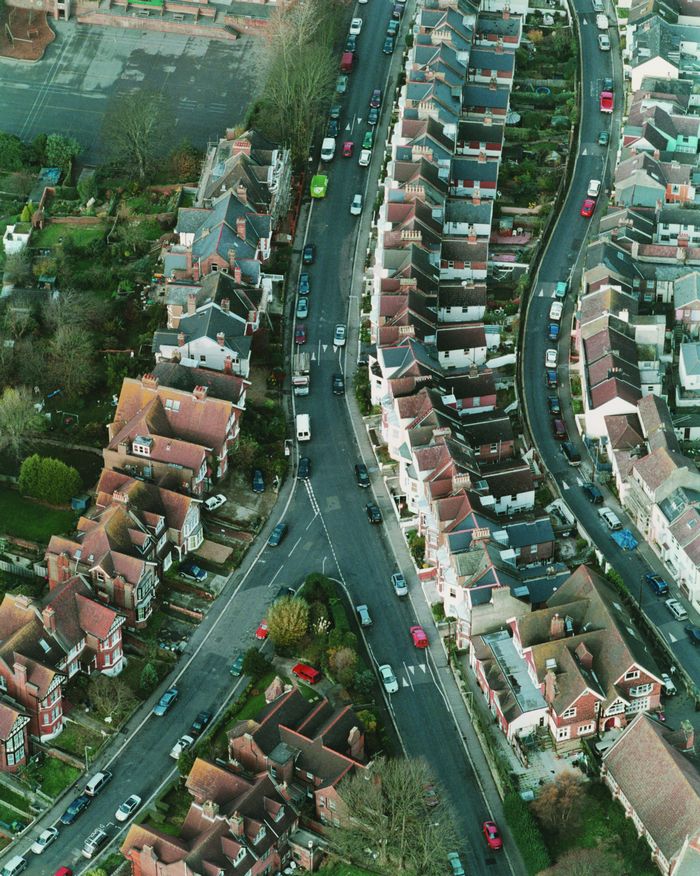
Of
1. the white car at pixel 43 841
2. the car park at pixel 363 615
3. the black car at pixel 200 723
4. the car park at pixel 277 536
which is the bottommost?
the white car at pixel 43 841

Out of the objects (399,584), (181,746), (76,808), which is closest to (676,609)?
(399,584)

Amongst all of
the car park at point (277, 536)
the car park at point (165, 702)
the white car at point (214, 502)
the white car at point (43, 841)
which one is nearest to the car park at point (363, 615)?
the car park at point (277, 536)

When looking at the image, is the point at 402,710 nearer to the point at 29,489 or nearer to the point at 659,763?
the point at 659,763

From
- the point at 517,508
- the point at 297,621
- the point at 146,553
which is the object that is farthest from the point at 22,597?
the point at 517,508

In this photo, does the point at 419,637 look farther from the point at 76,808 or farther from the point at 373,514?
the point at 76,808

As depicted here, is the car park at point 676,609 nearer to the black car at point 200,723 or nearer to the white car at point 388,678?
the white car at point 388,678

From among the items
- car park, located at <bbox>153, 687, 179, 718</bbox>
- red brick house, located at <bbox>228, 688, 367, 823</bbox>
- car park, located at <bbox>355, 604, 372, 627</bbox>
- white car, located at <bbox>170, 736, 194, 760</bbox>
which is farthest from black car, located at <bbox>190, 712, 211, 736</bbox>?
car park, located at <bbox>355, 604, 372, 627</bbox>
